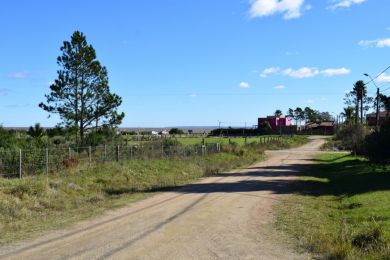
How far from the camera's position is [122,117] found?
147ft

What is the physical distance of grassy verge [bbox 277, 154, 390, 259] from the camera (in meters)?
10.1

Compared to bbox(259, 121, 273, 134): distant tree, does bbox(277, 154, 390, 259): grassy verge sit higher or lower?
lower

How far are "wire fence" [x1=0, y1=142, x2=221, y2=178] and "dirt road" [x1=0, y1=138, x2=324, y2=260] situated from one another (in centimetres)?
551

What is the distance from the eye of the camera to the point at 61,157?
2325 cm

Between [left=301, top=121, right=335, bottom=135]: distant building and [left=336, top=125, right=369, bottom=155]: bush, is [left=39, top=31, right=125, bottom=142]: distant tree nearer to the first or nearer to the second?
[left=336, top=125, right=369, bottom=155]: bush

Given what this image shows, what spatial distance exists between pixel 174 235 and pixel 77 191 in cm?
896

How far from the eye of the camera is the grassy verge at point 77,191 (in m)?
14.0

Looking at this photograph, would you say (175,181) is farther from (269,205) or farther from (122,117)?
(122,117)

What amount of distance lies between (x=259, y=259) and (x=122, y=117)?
1419 inches

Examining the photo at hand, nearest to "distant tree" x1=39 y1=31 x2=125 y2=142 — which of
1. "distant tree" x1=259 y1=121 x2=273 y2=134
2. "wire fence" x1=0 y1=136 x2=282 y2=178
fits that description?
"wire fence" x1=0 y1=136 x2=282 y2=178

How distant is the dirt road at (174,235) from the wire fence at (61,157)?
5.51 metres

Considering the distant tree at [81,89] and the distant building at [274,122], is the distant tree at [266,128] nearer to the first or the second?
the distant building at [274,122]

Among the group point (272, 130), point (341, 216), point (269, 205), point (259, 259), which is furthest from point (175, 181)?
point (272, 130)

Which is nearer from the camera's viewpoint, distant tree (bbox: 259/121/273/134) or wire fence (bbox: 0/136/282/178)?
wire fence (bbox: 0/136/282/178)
